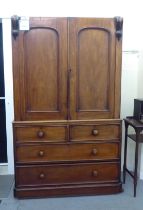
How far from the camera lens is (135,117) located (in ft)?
9.01

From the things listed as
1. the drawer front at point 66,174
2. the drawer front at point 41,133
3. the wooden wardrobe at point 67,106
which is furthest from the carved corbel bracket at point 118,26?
the drawer front at point 66,174

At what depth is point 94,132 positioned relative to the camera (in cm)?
252

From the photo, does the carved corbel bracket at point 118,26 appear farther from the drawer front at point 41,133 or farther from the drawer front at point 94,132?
the drawer front at point 41,133

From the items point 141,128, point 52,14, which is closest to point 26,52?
point 52,14

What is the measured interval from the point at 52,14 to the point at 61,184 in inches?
72.7

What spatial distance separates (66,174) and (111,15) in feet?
6.04

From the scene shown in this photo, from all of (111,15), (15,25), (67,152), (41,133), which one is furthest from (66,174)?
(111,15)

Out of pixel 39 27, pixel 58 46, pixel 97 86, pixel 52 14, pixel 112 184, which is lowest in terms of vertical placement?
pixel 112 184

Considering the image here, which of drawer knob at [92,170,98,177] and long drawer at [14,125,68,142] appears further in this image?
drawer knob at [92,170,98,177]

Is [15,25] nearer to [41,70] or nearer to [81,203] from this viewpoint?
[41,70]

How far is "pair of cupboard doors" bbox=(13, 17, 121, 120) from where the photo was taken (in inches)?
93.6

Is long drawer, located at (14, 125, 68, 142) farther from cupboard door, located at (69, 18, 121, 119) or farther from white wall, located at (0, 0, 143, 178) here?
white wall, located at (0, 0, 143, 178)

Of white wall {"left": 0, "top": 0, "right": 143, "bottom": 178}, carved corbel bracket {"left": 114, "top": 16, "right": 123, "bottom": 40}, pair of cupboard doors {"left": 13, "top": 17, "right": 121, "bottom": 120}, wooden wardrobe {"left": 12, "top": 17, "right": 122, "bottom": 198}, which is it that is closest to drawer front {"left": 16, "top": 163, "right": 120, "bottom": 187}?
wooden wardrobe {"left": 12, "top": 17, "right": 122, "bottom": 198}

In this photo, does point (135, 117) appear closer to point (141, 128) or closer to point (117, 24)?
point (141, 128)
